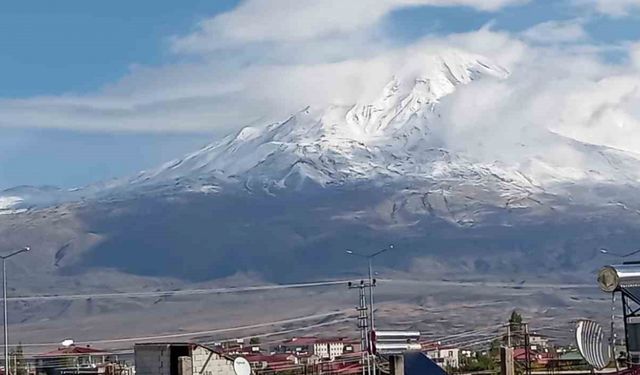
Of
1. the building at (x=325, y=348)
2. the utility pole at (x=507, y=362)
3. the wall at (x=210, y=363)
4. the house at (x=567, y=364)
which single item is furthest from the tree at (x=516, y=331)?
the building at (x=325, y=348)

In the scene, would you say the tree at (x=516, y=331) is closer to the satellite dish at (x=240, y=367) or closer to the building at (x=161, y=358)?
the satellite dish at (x=240, y=367)

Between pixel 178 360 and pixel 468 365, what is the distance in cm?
5259

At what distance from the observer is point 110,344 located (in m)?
176

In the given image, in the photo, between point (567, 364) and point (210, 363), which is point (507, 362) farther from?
point (567, 364)

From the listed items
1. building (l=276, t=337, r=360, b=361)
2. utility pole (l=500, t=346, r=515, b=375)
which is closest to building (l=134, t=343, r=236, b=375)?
utility pole (l=500, t=346, r=515, b=375)

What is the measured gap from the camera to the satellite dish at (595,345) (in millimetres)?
22812

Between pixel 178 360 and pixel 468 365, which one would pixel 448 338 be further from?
pixel 178 360

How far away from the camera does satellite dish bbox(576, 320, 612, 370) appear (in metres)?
22.8

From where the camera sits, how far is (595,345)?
2288cm

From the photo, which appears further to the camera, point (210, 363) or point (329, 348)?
point (329, 348)

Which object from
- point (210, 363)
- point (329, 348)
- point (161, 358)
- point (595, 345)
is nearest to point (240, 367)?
point (210, 363)

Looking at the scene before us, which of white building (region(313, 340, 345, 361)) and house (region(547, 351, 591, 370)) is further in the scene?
white building (region(313, 340, 345, 361))

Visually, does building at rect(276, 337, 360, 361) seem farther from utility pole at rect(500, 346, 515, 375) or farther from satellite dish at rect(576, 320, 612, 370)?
satellite dish at rect(576, 320, 612, 370)

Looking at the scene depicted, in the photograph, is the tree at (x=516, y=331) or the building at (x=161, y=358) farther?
Result: the tree at (x=516, y=331)
